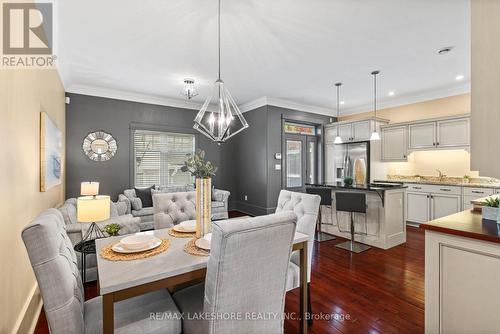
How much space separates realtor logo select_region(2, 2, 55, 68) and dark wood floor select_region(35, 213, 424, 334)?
2.17 metres

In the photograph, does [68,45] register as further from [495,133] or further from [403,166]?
[403,166]

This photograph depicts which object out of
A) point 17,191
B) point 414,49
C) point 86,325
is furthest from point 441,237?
point 17,191

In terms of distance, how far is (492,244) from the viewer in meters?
1.41

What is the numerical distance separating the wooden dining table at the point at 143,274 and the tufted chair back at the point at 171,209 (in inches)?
25.5

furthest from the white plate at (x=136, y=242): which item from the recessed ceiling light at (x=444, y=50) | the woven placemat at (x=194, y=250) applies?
the recessed ceiling light at (x=444, y=50)

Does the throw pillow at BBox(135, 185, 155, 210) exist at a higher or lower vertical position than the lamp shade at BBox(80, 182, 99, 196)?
lower

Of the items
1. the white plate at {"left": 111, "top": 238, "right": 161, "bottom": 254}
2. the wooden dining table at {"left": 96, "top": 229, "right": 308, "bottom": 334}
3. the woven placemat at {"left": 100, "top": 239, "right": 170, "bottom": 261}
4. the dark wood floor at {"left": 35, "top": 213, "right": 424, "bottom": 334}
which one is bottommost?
the dark wood floor at {"left": 35, "top": 213, "right": 424, "bottom": 334}

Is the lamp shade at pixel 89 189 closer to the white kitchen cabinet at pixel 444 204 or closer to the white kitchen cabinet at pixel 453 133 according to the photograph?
the white kitchen cabinet at pixel 444 204

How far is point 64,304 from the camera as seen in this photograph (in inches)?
42.3

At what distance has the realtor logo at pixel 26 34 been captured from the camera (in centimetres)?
169

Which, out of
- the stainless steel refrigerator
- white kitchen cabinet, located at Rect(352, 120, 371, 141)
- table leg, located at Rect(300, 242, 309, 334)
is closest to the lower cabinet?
the stainless steel refrigerator

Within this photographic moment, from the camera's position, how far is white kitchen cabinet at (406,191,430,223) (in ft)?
15.4

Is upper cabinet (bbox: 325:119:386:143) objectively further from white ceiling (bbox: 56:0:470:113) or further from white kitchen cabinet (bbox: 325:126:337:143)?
white ceiling (bbox: 56:0:470:113)

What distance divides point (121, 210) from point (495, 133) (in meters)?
4.65
